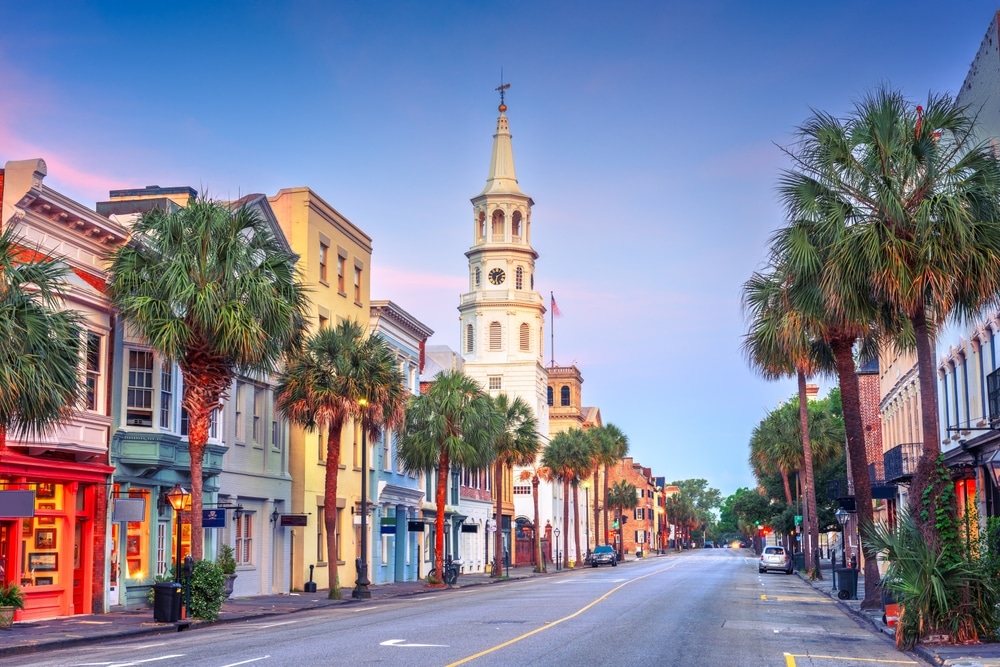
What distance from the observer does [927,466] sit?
20078mm

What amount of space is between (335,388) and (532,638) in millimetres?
18880

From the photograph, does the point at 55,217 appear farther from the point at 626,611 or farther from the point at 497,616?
the point at 626,611

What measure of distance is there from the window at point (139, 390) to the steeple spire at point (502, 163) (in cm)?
6258

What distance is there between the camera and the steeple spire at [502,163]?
93.2m

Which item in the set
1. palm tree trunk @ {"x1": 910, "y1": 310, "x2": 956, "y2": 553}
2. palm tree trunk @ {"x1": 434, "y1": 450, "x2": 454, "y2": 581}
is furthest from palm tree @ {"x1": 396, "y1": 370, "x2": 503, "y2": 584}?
palm tree trunk @ {"x1": 910, "y1": 310, "x2": 956, "y2": 553}

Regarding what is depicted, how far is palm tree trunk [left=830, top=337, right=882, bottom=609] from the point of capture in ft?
98.5

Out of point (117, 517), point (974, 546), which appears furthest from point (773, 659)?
point (117, 517)

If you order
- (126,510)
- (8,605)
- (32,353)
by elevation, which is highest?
(32,353)

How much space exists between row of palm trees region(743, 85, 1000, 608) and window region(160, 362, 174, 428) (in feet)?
59.2

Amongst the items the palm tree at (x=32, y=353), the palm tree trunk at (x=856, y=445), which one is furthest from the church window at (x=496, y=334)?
the palm tree at (x=32, y=353)

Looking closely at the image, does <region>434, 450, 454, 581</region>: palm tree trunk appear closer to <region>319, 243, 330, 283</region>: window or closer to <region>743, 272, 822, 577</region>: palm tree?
<region>319, 243, 330, 283</region>: window

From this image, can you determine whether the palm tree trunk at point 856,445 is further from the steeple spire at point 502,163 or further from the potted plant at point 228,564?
the steeple spire at point 502,163

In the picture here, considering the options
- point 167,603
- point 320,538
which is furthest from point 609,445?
point 167,603

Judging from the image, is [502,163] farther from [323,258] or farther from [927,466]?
[927,466]
